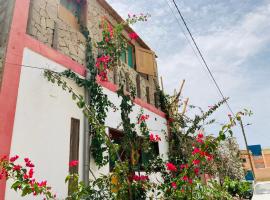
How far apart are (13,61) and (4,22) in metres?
0.97

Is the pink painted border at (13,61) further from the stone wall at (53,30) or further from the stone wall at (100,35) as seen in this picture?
the stone wall at (100,35)

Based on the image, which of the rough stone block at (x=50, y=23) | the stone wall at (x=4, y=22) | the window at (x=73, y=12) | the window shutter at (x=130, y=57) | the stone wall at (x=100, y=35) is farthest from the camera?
the window shutter at (x=130, y=57)

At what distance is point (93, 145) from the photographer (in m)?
5.48

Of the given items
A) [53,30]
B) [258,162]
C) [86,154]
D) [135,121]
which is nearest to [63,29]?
[53,30]

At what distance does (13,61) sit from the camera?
416cm

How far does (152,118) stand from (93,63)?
12.1ft

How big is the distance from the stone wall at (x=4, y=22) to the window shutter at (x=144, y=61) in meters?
5.47

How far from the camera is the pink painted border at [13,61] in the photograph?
3728 mm

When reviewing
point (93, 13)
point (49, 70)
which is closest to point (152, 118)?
point (93, 13)

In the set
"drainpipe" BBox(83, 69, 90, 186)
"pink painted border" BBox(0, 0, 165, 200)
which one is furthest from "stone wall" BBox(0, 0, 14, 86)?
"drainpipe" BBox(83, 69, 90, 186)

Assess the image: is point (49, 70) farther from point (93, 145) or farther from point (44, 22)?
point (93, 145)

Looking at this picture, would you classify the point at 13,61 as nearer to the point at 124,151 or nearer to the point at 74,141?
the point at 74,141

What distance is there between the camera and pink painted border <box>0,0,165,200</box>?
147 inches

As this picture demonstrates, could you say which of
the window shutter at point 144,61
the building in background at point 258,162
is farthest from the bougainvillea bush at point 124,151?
the building in background at point 258,162
